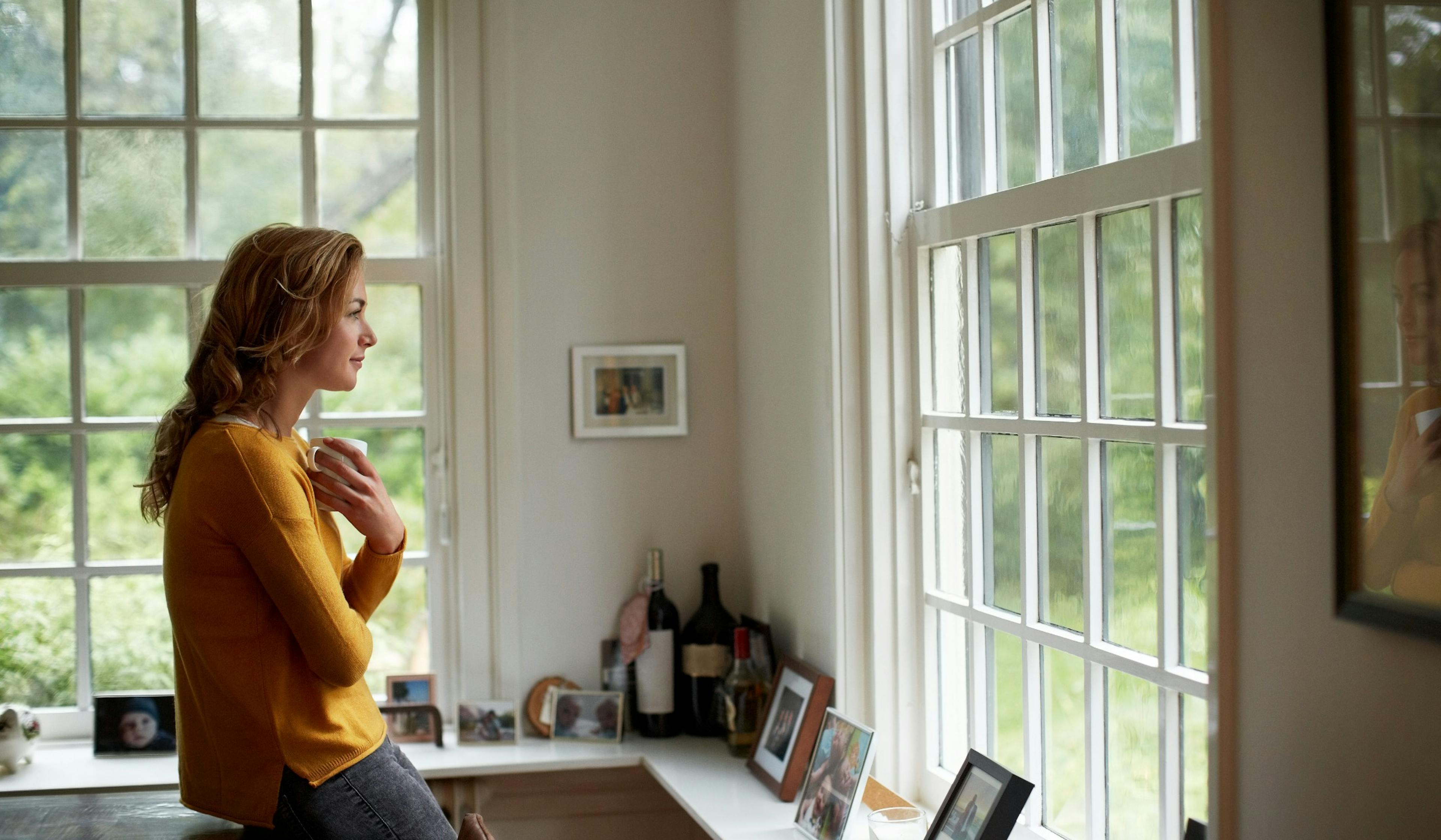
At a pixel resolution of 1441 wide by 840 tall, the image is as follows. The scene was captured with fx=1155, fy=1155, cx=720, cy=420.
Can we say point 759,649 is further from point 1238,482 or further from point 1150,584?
point 1238,482

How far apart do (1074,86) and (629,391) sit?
1456mm

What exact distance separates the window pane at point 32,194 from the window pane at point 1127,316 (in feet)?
7.97

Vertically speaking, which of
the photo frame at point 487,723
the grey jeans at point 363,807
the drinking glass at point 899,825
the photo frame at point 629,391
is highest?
the photo frame at point 629,391

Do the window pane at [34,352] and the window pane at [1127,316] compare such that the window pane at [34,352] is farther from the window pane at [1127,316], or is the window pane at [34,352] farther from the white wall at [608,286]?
the window pane at [1127,316]

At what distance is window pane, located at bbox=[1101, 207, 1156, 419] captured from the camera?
1.55m

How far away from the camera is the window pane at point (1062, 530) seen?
1.72 metres

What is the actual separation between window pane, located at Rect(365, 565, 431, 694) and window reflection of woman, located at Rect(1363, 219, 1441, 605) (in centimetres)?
235

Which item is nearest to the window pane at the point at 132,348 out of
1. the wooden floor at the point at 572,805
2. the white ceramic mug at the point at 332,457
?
the white ceramic mug at the point at 332,457

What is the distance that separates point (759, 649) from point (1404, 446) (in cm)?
182

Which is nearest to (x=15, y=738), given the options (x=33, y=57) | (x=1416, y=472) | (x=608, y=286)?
(x=33, y=57)

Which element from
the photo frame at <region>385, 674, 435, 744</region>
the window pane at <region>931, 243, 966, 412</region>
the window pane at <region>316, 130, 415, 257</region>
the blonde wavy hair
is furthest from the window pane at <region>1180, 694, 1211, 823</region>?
the window pane at <region>316, 130, 415, 257</region>

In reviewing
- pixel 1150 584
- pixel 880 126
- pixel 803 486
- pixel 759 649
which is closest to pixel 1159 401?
pixel 1150 584

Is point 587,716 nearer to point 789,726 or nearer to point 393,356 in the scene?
point 789,726

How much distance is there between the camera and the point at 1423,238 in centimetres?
90
